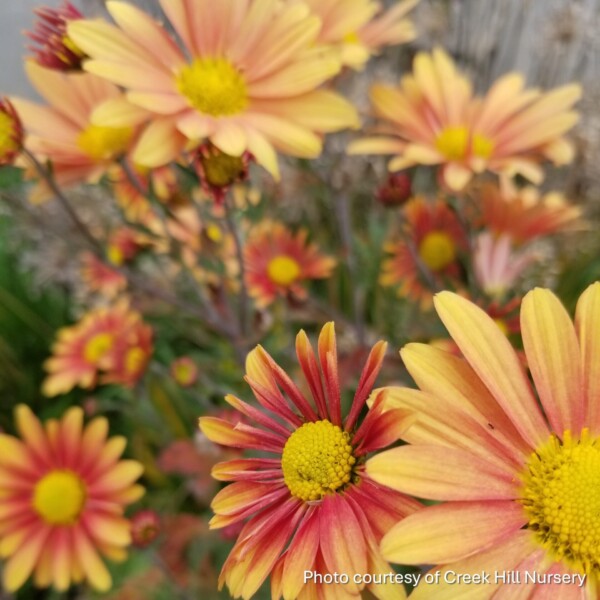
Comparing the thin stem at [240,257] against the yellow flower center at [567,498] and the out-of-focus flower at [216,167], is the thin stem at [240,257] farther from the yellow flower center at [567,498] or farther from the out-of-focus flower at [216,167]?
the yellow flower center at [567,498]

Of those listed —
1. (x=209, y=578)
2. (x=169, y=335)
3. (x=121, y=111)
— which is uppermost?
(x=169, y=335)

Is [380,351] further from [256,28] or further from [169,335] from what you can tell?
[169,335]

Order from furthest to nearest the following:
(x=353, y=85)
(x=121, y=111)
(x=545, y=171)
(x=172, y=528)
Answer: (x=545, y=171) → (x=353, y=85) → (x=172, y=528) → (x=121, y=111)

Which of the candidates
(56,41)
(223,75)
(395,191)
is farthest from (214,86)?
(395,191)

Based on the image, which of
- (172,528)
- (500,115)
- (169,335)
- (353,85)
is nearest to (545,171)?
(353,85)

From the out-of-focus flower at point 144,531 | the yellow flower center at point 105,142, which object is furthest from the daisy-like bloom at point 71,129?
the out-of-focus flower at point 144,531

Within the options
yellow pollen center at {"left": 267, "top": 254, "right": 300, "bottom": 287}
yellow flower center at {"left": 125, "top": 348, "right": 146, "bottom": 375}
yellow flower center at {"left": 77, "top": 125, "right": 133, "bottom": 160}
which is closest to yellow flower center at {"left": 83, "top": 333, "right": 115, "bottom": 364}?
yellow flower center at {"left": 125, "top": 348, "right": 146, "bottom": 375}
